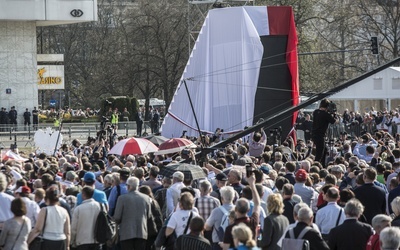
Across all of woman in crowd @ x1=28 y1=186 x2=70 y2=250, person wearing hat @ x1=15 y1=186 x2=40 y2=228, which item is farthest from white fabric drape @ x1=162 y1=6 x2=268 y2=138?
woman in crowd @ x1=28 y1=186 x2=70 y2=250

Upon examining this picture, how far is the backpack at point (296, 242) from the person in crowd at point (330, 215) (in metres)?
1.27

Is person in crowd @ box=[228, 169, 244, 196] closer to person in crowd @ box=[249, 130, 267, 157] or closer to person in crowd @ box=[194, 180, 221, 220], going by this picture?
person in crowd @ box=[194, 180, 221, 220]

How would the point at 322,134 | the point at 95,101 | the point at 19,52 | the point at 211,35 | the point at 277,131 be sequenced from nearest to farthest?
the point at 322,134 < the point at 277,131 < the point at 211,35 < the point at 19,52 < the point at 95,101

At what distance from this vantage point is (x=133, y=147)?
2408 centimetres

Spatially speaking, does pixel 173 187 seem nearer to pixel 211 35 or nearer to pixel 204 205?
pixel 204 205

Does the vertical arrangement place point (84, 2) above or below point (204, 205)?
above

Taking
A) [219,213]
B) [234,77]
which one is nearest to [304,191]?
[219,213]

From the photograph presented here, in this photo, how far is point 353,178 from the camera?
1653cm

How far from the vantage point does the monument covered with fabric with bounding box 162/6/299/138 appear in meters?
37.2

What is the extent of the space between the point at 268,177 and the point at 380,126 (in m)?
27.4

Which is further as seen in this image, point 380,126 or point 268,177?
point 380,126

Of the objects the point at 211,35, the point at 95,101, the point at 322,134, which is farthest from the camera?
the point at 95,101

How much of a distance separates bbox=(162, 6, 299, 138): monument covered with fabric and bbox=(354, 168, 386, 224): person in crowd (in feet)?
73.4

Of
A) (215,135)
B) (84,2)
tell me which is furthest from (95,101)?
A: (215,135)
